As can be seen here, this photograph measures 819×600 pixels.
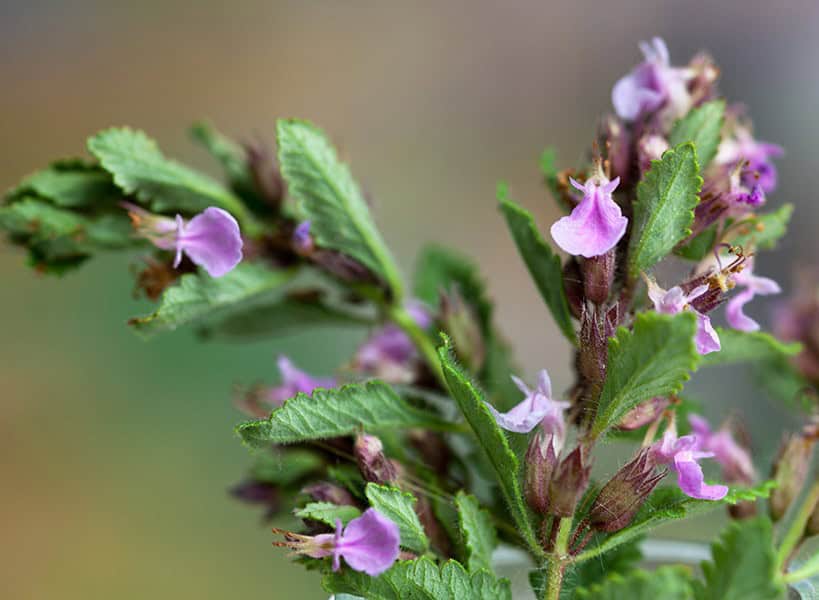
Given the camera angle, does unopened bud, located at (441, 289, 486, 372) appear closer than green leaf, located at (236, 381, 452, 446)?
No

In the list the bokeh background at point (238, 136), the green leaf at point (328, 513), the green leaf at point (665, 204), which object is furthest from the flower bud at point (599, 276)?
the bokeh background at point (238, 136)

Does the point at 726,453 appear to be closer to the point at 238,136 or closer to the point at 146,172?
the point at 146,172

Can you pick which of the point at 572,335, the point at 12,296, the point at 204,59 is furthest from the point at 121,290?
the point at 572,335

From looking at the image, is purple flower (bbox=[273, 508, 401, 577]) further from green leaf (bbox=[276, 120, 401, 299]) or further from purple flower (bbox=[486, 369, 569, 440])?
green leaf (bbox=[276, 120, 401, 299])

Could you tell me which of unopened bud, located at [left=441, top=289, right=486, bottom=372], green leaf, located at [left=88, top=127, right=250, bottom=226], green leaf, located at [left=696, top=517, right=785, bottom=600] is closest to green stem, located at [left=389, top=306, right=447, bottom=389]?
unopened bud, located at [left=441, top=289, right=486, bottom=372]

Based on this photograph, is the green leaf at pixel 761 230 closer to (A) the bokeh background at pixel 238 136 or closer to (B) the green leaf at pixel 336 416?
(B) the green leaf at pixel 336 416

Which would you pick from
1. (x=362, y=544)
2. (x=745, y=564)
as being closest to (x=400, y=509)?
(x=362, y=544)

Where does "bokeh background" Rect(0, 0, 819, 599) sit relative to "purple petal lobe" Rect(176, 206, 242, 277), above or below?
above
